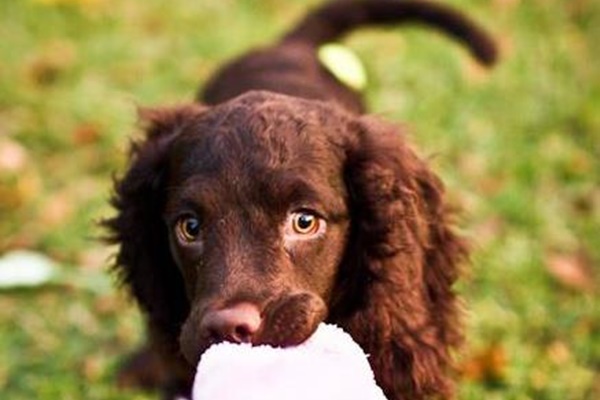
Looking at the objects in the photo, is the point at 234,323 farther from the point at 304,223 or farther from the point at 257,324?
the point at 304,223

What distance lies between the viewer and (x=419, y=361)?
10.1 ft

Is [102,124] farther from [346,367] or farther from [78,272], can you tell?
[346,367]

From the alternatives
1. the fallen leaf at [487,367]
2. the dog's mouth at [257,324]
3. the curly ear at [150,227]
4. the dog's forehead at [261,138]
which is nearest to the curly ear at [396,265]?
the dog's forehead at [261,138]

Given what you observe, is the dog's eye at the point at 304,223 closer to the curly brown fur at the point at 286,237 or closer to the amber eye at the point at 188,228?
the curly brown fur at the point at 286,237

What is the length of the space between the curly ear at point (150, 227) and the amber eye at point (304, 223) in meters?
0.54

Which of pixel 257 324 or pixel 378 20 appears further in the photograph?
pixel 378 20

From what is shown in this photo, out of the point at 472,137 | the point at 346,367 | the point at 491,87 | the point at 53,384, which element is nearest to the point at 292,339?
the point at 346,367

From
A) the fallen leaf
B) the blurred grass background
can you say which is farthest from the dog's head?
the fallen leaf

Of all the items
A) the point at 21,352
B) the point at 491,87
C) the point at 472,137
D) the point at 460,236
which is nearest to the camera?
the point at 460,236

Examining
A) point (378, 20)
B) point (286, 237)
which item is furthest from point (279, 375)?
point (378, 20)

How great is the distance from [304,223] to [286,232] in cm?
6

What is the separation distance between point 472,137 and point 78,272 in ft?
6.65

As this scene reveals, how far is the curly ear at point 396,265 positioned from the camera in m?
2.89

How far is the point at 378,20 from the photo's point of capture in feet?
14.8
